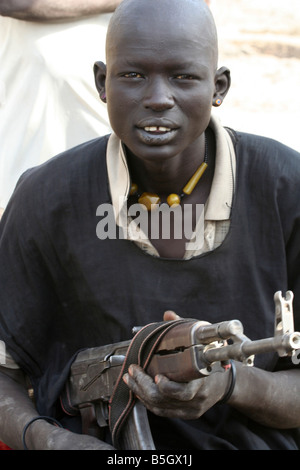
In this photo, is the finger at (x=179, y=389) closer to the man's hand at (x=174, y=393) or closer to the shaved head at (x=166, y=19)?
the man's hand at (x=174, y=393)

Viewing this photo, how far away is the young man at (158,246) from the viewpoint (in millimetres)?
2967

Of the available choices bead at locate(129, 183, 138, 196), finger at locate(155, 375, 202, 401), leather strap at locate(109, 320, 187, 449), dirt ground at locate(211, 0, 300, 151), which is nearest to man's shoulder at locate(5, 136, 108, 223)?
bead at locate(129, 183, 138, 196)

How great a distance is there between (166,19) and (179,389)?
1.12 meters

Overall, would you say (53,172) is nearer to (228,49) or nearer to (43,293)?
(43,293)

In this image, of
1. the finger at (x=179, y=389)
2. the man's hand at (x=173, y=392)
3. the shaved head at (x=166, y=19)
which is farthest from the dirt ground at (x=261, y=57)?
the finger at (x=179, y=389)

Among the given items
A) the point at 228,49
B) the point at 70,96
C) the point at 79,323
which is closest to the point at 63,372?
the point at 79,323

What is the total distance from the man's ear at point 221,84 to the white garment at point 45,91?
1902 millimetres

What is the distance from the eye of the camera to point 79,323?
335cm

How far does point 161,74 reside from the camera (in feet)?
9.70

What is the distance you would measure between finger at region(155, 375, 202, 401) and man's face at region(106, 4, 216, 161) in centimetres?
72

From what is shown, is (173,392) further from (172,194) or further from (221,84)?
(221,84)

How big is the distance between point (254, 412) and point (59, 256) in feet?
2.74

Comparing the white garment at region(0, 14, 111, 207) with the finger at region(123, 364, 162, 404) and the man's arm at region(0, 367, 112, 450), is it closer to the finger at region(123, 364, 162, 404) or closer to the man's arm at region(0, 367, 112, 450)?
the man's arm at region(0, 367, 112, 450)

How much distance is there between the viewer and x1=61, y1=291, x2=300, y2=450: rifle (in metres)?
2.43
